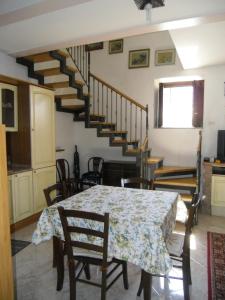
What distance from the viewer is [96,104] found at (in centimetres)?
571

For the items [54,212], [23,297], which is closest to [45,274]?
[23,297]

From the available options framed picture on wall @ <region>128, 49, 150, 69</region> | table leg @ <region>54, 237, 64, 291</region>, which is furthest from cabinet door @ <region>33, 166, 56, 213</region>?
framed picture on wall @ <region>128, 49, 150, 69</region>

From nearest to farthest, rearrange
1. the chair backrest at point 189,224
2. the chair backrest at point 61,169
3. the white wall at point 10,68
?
the chair backrest at point 189,224
the white wall at point 10,68
the chair backrest at point 61,169

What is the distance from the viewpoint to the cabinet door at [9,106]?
3.42 metres

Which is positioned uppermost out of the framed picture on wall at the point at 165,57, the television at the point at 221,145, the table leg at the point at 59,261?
the framed picture on wall at the point at 165,57

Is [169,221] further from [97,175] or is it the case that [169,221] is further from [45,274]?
[97,175]

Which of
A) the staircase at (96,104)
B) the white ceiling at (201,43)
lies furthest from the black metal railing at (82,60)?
the white ceiling at (201,43)

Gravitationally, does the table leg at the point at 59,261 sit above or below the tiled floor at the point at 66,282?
above

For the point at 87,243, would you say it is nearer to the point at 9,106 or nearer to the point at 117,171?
the point at 9,106

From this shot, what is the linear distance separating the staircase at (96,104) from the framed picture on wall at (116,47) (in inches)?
23.7

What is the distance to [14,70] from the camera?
374 cm

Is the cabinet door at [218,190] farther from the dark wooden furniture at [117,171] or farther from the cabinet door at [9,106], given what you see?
the cabinet door at [9,106]

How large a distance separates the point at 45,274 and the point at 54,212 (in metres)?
0.89

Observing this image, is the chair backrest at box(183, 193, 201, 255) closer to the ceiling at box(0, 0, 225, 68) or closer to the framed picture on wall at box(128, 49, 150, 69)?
the ceiling at box(0, 0, 225, 68)
